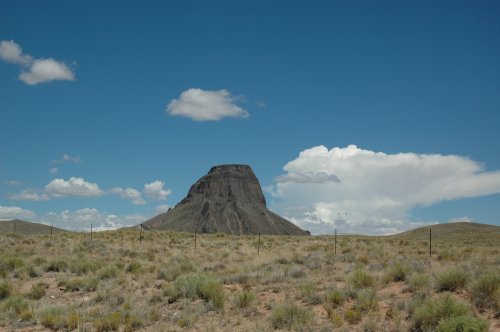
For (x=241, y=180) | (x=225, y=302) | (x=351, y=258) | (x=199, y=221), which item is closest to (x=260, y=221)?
(x=199, y=221)

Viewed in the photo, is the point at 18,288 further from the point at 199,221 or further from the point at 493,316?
the point at 199,221

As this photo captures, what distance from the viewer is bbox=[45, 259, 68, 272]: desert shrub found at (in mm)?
22891

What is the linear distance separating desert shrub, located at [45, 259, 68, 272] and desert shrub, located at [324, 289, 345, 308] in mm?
14492

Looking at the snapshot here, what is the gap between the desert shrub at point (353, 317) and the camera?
1193 cm

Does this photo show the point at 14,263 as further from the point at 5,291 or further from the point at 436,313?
the point at 436,313

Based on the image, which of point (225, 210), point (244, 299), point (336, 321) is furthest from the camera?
point (225, 210)

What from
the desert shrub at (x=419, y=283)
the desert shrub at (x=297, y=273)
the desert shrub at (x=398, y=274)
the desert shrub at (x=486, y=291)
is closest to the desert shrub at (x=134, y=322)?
the desert shrub at (x=297, y=273)

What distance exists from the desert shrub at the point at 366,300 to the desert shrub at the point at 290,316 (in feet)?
4.53

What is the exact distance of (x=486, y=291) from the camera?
12094 mm

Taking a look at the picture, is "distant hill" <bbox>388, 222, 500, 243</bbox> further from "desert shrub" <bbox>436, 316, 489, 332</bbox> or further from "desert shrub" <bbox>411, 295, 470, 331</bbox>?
"desert shrub" <bbox>436, 316, 489, 332</bbox>

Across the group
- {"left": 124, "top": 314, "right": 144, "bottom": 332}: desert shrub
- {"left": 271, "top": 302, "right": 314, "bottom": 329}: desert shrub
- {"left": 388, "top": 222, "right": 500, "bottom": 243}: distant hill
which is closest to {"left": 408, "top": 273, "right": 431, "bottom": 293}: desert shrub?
{"left": 271, "top": 302, "right": 314, "bottom": 329}: desert shrub

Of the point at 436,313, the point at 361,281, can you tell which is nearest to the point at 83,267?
the point at 361,281

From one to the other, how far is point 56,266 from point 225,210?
352 feet

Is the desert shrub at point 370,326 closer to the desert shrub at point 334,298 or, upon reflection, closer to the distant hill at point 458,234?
the desert shrub at point 334,298
